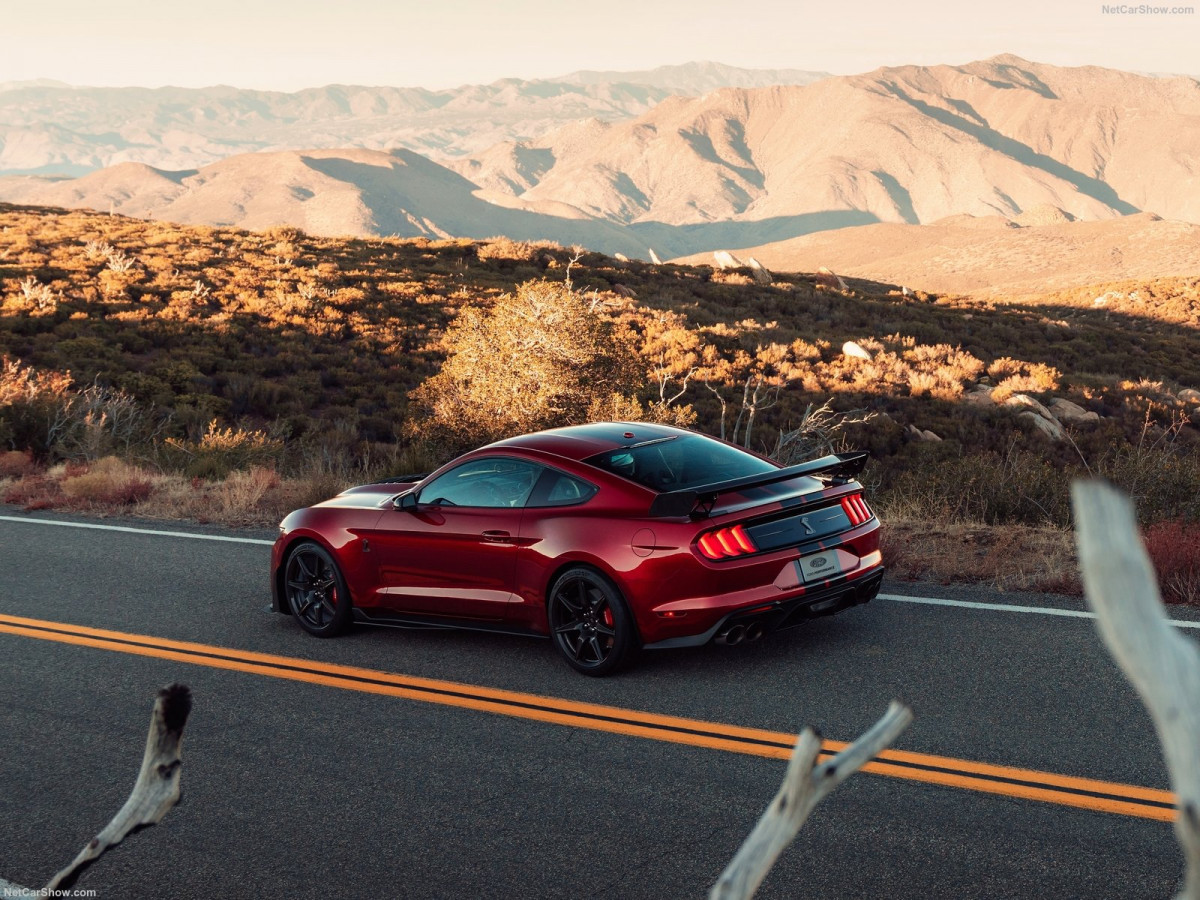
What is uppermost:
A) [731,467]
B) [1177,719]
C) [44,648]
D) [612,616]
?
[1177,719]

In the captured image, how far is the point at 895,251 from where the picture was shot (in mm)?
173125

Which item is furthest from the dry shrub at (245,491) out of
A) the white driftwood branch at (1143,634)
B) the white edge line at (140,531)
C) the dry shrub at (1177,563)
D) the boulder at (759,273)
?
the boulder at (759,273)

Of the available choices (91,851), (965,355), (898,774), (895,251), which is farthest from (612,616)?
(895,251)

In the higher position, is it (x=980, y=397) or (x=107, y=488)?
(x=980, y=397)

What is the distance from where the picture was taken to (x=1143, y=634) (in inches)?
43.8

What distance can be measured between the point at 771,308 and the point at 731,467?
37680mm

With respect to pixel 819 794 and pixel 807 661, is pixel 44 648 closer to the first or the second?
pixel 807 661

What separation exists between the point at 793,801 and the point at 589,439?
21.1ft

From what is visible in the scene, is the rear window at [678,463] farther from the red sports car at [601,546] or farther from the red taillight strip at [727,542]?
the red taillight strip at [727,542]

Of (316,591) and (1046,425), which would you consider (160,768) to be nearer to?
(316,591)

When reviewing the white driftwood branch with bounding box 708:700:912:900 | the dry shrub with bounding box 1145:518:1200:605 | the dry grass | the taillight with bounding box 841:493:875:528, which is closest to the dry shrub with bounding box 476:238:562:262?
the dry grass

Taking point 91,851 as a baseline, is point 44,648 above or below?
below

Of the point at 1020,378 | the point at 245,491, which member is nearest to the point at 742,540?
the point at 245,491

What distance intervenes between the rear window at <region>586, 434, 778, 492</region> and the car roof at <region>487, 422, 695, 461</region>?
0.09 metres
